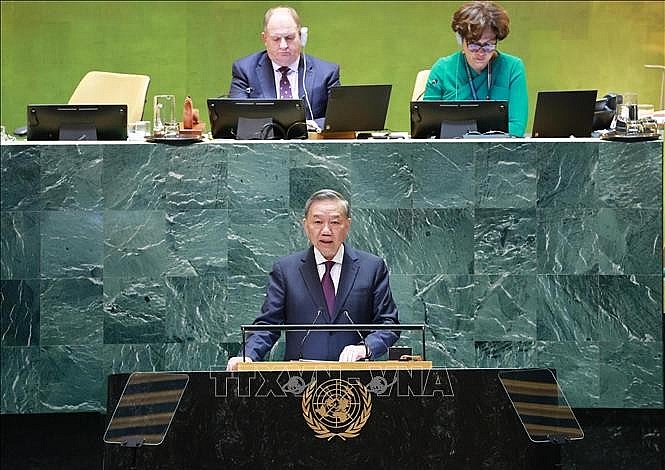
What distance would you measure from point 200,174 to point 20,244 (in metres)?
0.86

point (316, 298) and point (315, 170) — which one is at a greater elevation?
point (315, 170)

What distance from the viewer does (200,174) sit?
557cm

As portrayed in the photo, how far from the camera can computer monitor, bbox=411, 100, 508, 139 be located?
5.74 metres

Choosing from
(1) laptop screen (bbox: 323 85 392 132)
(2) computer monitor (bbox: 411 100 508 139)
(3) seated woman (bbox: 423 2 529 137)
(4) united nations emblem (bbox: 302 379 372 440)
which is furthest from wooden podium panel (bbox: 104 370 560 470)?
(3) seated woman (bbox: 423 2 529 137)

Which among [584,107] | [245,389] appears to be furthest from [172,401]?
[584,107]

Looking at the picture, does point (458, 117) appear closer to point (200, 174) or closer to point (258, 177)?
point (258, 177)

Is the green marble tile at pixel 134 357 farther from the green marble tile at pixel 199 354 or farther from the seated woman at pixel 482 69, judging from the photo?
the seated woman at pixel 482 69

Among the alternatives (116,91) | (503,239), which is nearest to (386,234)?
(503,239)

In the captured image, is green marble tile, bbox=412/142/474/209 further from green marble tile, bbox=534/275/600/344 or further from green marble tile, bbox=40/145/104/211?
green marble tile, bbox=40/145/104/211

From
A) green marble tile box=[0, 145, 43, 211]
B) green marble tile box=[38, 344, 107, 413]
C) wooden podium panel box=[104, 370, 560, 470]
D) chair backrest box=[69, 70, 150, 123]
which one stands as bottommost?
green marble tile box=[38, 344, 107, 413]

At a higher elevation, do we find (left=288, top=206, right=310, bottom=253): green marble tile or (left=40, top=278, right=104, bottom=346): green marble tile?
(left=288, top=206, right=310, bottom=253): green marble tile

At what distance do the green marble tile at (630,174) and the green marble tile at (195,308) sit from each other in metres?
1.75

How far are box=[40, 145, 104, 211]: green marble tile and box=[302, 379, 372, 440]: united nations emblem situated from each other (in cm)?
218

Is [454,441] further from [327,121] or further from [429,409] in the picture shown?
[327,121]
